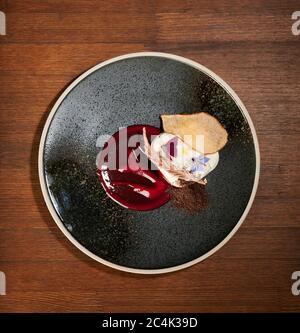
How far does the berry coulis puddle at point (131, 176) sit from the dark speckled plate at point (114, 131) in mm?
19

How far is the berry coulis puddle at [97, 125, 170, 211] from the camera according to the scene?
48.6 inches

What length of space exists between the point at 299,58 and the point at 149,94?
0.43 meters

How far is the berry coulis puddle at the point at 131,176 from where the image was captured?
4.05 ft

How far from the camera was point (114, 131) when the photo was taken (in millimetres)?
1234

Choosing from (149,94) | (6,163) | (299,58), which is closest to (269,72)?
(299,58)

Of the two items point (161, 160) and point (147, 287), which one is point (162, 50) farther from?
point (147, 287)

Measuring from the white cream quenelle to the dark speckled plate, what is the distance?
33mm
